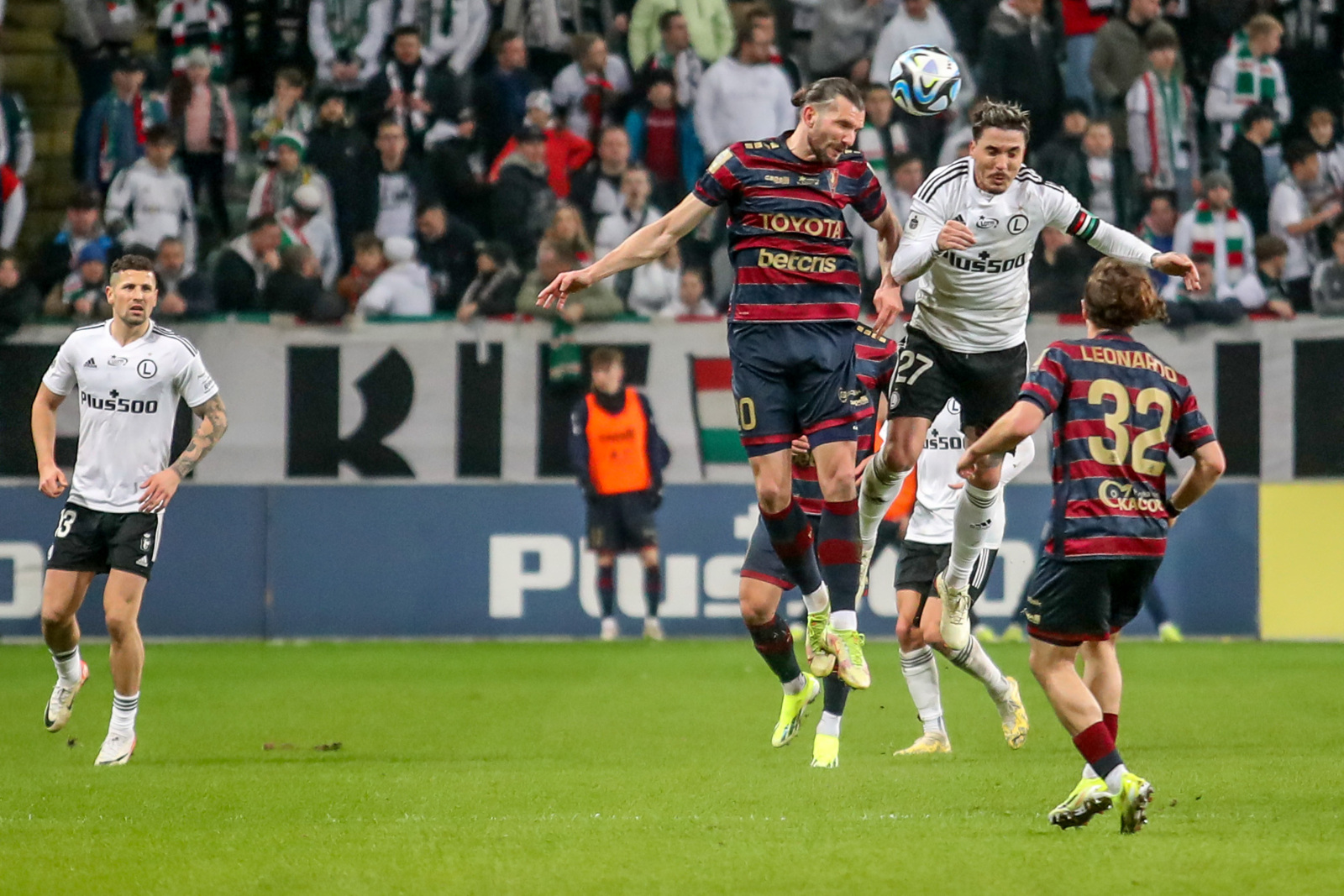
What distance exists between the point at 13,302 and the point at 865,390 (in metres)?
9.65

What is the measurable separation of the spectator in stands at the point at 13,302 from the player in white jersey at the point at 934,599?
9469 mm

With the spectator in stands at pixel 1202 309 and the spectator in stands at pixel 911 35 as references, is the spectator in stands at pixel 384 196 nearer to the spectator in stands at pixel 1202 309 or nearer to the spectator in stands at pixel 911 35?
the spectator in stands at pixel 911 35

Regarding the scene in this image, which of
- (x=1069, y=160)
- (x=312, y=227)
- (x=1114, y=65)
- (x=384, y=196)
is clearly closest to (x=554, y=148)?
(x=384, y=196)

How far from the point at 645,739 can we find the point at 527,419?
680cm

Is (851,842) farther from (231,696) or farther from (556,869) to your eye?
(231,696)

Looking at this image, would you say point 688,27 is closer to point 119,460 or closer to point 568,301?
point 568,301

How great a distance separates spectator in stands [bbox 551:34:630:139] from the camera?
60.4 feet

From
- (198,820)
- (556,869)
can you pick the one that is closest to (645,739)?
(198,820)

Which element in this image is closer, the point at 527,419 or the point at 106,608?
the point at 106,608

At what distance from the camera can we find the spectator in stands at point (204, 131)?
18.2m

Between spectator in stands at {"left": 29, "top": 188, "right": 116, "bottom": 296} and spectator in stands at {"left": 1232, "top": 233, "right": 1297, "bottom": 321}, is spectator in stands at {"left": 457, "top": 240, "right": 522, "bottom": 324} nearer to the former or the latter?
spectator in stands at {"left": 29, "top": 188, "right": 116, "bottom": 296}

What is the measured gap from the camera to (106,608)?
9.79m

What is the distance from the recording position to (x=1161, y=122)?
1806cm

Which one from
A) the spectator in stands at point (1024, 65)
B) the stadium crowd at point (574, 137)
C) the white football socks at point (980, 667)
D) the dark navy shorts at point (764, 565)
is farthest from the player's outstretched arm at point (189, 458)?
the spectator in stands at point (1024, 65)
